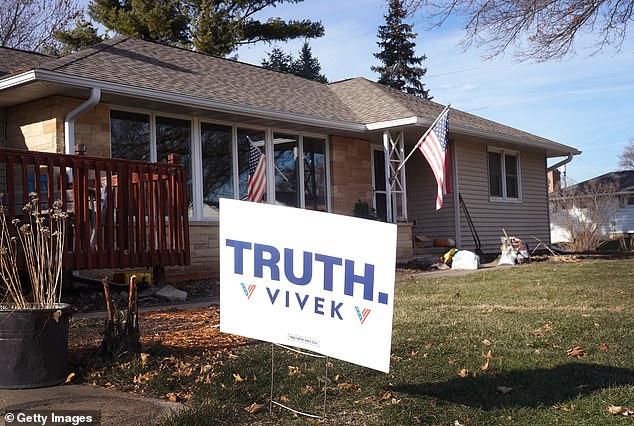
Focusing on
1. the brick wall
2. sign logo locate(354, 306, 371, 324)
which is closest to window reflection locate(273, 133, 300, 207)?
the brick wall

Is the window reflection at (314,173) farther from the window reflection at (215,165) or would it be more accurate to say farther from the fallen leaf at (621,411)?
the fallen leaf at (621,411)

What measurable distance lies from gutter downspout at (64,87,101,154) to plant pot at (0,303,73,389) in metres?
6.11

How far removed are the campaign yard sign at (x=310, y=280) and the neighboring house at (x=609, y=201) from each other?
25.6 m

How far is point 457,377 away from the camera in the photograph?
186 inches

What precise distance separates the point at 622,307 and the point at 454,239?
976cm

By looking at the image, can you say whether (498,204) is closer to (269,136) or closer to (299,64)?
(269,136)

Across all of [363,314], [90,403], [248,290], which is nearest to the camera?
[363,314]

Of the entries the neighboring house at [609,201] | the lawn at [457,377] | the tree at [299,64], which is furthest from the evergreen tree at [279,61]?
the lawn at [457,377]

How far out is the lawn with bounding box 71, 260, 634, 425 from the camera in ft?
13.1

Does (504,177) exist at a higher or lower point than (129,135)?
lower

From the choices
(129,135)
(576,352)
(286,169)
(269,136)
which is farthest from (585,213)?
(576,352)

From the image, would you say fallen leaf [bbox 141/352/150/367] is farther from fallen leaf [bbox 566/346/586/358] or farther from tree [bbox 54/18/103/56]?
tree [bbox 54/18/103/56]

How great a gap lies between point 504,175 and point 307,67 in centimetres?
2638

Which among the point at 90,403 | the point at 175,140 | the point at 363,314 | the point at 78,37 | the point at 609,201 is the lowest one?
the point at 90,403
